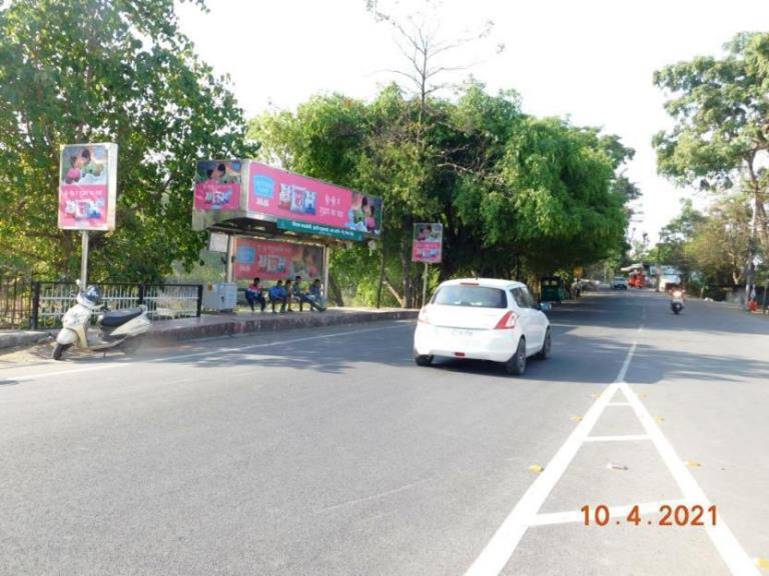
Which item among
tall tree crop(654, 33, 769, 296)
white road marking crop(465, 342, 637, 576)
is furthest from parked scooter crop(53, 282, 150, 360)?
tall tree crop(654, 33, 769, 296)

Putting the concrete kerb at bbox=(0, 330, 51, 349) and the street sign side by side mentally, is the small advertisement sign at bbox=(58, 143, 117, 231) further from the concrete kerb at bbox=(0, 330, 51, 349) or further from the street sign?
the street sign

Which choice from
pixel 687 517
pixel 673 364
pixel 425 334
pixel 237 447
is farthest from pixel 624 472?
pixel 673 364

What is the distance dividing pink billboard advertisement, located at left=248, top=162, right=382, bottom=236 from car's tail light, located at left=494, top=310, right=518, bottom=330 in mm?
10658

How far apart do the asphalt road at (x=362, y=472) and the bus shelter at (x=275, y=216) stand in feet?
30.9

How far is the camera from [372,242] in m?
29.3

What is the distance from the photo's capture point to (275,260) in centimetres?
2408

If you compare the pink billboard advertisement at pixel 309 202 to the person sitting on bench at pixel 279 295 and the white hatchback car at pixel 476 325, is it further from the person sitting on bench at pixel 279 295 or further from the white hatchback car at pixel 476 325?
the white hatchback car at pixel 476 325

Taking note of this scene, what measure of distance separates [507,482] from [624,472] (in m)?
1.15

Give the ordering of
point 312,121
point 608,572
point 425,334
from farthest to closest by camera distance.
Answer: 1. point 312,121
2. point 425,334
3. point 608,572

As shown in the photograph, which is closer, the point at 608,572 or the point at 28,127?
the point at 608,572

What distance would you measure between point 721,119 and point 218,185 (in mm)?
38699

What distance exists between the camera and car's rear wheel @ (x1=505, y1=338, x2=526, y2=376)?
11297 millimetres

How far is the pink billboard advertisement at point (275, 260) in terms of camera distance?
22.4 meters

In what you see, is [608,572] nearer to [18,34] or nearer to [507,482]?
[507,482]
